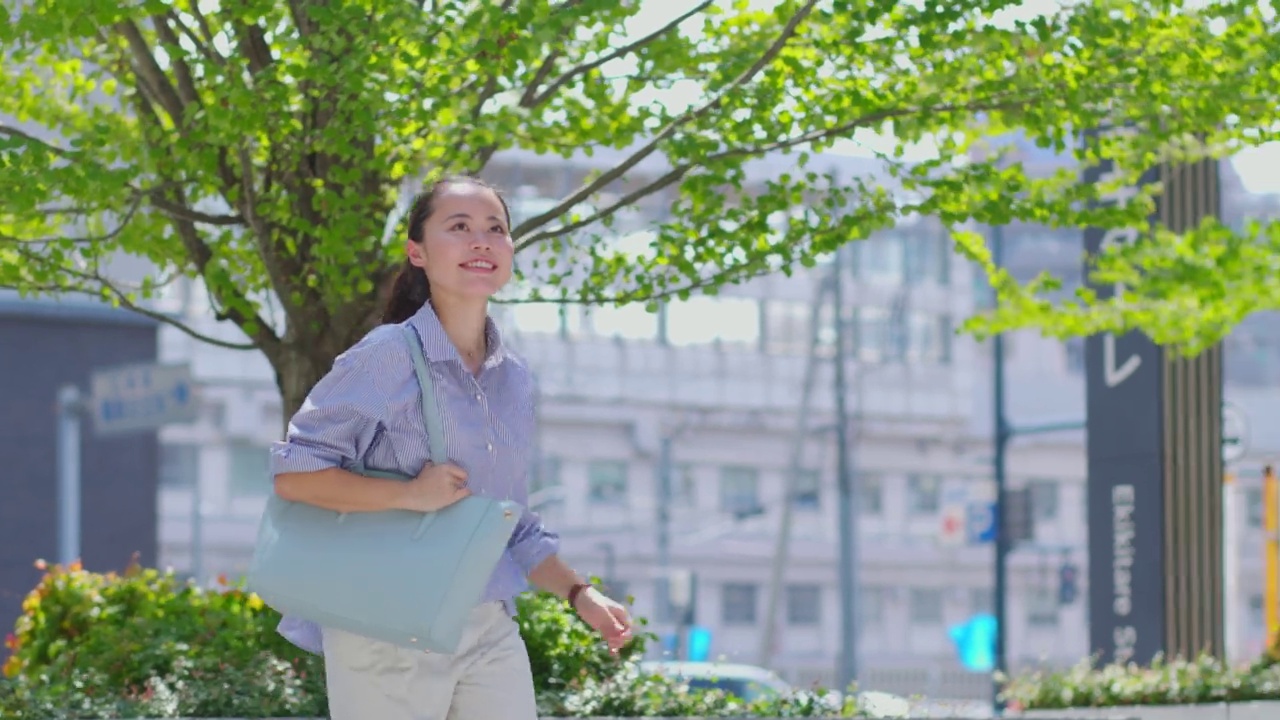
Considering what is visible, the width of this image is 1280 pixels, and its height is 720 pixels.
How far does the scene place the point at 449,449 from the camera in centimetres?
394

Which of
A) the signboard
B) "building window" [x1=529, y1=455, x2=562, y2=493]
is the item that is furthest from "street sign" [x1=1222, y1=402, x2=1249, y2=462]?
"building window" [x1=529, y1=455, x2=562, y2=493]

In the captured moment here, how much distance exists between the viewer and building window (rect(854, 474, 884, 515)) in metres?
73.4

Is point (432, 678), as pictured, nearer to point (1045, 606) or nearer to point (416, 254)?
point (416, 254)

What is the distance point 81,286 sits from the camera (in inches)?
365

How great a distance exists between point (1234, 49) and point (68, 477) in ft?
49.3

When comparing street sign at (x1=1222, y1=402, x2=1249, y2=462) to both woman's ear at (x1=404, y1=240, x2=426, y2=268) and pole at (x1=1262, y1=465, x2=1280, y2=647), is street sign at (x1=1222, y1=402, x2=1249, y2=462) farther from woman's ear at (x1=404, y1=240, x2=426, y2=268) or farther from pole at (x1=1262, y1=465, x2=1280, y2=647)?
woman's ear at (x1=404, y1=240, x2=426, y2=268)

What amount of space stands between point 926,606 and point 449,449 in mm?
70695

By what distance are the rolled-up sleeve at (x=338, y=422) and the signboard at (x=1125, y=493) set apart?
47.4ft

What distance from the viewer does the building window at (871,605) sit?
71188 mm

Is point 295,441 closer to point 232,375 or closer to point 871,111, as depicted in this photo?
point 871,111

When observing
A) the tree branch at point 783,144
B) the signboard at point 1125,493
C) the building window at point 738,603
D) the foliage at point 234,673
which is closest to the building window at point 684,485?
the building window at point 738,603

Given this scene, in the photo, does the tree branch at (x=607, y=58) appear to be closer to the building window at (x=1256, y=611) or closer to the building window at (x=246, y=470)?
the building window at (x=246, y=470)

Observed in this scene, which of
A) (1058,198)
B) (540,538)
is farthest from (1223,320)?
(540,538)

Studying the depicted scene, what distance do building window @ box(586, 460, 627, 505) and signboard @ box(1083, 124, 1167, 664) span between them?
4899 cm
